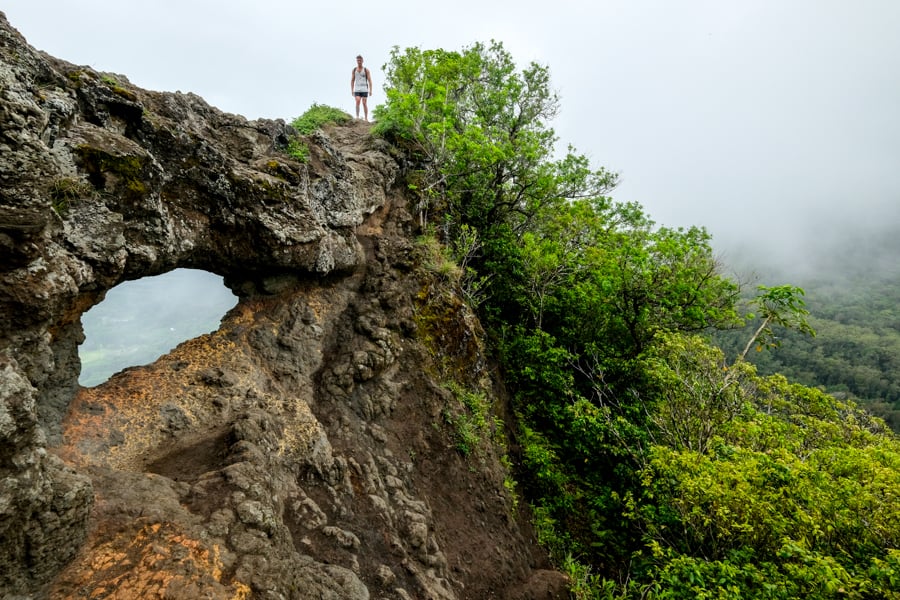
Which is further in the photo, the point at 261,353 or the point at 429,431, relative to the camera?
the point at 429,431

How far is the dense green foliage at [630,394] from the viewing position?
8.05 meters

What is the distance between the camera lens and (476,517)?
35.9 ft

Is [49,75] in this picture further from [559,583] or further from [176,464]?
[559,583]

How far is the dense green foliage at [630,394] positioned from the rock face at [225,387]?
3.15 meters

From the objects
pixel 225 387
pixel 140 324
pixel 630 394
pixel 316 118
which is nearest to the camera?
pixel 225 387

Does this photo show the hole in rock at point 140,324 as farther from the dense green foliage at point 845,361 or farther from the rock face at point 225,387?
the dense green foliage at point 845,361

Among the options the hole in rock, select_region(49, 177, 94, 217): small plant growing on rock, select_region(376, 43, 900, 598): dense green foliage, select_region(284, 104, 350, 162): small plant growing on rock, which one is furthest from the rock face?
the hole in rock

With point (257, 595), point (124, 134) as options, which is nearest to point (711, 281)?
point (257, 595)

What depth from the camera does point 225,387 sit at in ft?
A: 27.1

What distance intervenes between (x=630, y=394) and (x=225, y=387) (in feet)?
46.3

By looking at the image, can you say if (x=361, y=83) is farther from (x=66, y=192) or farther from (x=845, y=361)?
(x=845, y=361)

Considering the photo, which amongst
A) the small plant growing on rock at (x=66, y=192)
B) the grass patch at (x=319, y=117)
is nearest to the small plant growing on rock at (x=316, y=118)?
the grass patch at (x=319, y=117)

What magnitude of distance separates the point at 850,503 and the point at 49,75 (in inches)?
606

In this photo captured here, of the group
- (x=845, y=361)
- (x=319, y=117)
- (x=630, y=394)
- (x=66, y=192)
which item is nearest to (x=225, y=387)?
(x=66, y=192)
